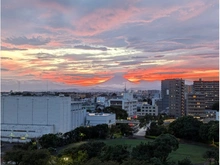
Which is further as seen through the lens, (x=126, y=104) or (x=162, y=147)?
(x=126, y=104)

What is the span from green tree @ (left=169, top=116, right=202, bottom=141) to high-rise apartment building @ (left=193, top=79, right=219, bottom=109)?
21852 mm

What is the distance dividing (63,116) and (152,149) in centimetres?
994

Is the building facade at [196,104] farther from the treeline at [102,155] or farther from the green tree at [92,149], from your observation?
the green tree at [92,149]

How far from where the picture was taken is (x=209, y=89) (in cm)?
4291

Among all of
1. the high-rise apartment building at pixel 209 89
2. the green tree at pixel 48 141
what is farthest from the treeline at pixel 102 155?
the high-rise apartment building at pixel 209 89

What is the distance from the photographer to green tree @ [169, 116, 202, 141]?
56.1ft

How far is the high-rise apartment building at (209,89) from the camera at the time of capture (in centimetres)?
3944

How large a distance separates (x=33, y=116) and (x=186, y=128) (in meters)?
9.91

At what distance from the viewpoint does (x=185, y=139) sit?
1761 centimetres

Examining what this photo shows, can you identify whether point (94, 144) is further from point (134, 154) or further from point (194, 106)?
point (194, 106)

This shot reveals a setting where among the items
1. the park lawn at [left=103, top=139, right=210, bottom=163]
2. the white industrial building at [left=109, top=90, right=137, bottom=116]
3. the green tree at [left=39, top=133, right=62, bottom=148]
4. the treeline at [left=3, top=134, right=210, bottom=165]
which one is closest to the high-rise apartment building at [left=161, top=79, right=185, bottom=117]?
the white industrial building at [left=109, top=90, right=137, bottom=116]

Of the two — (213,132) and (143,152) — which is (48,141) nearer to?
(143,152)

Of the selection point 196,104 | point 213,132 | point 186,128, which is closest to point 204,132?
point 213,132

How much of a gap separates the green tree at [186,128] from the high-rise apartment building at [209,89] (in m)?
21.9
